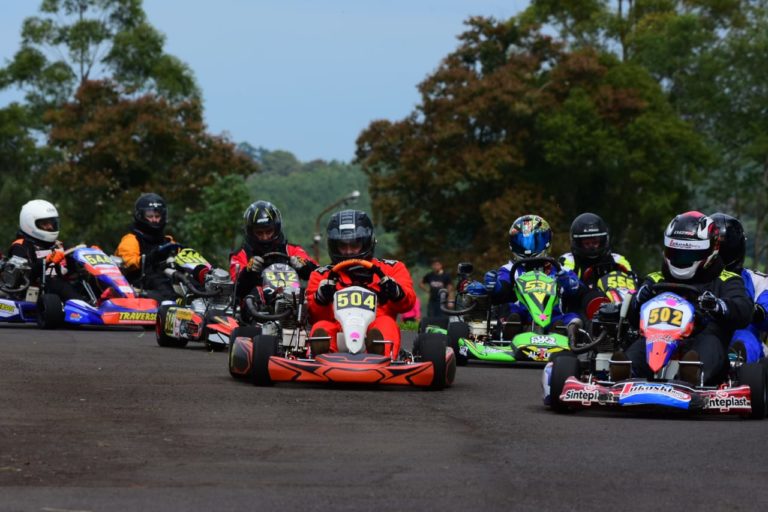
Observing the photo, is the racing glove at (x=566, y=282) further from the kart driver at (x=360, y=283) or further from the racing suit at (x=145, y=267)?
the racing suit at (x=145, y=267)

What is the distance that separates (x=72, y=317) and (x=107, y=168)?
28.4m

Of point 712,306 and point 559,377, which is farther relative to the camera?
point 712,306

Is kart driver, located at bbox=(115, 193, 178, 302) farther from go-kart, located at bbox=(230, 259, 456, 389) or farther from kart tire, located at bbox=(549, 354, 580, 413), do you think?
kart tire, located at bbox=(549, 354, 580, 413)

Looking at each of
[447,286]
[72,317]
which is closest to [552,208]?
[447,286]

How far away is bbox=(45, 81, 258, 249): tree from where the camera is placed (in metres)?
48.8

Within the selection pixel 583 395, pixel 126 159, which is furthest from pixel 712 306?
pixel 126 159

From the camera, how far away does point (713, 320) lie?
1173cm

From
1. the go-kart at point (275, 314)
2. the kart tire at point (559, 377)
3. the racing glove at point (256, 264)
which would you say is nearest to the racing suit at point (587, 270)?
the go-kart at point (275, 314)

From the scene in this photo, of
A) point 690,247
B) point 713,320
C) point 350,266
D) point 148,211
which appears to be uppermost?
point 148,211

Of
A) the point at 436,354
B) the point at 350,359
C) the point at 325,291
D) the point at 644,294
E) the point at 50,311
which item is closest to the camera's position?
the point at 644,294

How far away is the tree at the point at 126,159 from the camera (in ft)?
160

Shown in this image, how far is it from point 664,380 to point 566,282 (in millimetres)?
5559

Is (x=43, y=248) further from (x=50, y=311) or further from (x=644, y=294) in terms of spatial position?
(x=644, y=294)

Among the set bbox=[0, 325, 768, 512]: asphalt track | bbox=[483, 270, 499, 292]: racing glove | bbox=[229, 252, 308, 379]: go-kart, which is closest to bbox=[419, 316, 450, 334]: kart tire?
bbox=[483, 270, 499, 292]: racing glove
